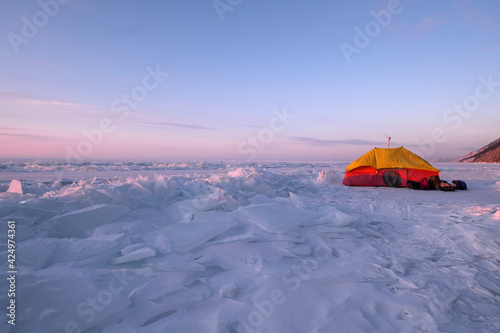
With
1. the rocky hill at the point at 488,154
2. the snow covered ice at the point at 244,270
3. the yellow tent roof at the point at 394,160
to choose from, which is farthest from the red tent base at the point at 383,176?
the rocky hill at the point at 488,154

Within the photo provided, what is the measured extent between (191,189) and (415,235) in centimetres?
409

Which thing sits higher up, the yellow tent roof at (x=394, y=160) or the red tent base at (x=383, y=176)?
the yellow tent roof at (x=394, y=160)

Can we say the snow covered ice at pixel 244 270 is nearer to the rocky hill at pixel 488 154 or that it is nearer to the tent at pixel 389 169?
the tent at pixel 389 169

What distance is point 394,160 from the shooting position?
30.4ft

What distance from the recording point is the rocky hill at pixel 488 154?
38906 mm

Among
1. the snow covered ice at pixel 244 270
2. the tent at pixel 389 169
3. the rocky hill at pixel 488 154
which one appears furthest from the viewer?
the rocky hill at pixel 488 154

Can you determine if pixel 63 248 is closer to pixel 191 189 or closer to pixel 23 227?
pixel 23 227

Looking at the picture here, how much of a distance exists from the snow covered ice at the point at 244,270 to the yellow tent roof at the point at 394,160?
5686mm

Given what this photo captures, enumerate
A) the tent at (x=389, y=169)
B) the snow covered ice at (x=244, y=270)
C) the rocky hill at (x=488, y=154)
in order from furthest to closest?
the rocky hill at (x=488, y=154) < the tent at (x=389, y=169) < the snow covered ice at (x=244, y=270)

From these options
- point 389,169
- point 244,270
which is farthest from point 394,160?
point 244,270

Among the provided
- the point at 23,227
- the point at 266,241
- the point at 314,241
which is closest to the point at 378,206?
the point at 314,241

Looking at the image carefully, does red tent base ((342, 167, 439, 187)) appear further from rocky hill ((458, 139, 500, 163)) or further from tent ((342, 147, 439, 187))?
rocky hill ((458, 139, 500, 163))

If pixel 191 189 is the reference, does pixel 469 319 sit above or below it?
below

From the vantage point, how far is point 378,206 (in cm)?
542
